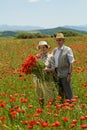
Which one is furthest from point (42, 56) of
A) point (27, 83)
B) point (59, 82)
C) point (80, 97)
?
point (27, 83)

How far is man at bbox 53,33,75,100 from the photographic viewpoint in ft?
21.6

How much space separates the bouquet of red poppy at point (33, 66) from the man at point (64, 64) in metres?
0.40

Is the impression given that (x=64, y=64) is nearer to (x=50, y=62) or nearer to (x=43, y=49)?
(x=50, y=62)

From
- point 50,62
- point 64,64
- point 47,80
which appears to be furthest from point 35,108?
point 64,64

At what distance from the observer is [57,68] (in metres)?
6.72

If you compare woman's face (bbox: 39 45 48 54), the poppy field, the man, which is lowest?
the poppy field

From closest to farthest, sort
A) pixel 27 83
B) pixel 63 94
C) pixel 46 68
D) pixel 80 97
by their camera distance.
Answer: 1. pixel 46 68
2. pixel 63 94
3. pixel 80 97
4. pixel 27 83

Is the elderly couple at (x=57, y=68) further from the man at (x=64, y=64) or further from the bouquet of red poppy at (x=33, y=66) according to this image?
the bouquet of red poppy at (x=33, y=66)

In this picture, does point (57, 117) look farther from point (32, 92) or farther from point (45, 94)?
point (32, 92)

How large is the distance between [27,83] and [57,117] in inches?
164

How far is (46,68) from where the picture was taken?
6480mm

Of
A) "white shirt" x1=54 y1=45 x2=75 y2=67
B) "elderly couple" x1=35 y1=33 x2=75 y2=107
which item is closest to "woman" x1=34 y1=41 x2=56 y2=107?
"elderly couple" x1=35 y1=33 x2=75 y2=107

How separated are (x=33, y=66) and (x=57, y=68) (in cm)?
63

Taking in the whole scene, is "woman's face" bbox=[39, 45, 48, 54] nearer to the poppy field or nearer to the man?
the man
